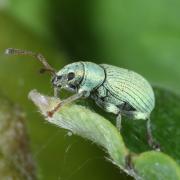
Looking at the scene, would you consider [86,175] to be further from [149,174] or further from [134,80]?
[149,174]

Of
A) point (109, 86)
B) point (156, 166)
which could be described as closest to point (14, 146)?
point (109, 86)

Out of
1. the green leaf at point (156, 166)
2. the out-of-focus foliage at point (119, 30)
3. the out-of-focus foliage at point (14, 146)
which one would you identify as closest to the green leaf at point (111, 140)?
the green leaf at point (156, 166)

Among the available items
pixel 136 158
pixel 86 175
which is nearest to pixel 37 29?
pixel 86 175

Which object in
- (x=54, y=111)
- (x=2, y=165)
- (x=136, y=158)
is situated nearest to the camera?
(x=136, y=158)

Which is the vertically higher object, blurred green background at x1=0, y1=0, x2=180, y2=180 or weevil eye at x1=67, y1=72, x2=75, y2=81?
weevil eye at x1=67, y1=72, x2=75, y2=81

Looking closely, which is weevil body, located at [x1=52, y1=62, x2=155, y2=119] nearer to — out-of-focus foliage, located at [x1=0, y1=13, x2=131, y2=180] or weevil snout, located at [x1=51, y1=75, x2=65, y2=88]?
weevil snout, located at [x1=51, y1=75, x2=65, y2=88]

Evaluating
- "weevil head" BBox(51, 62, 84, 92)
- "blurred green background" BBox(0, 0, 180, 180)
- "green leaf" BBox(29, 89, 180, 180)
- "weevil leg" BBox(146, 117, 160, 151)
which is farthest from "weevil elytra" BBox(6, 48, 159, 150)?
"green leaf" BBox(29, 89, 180, 180)

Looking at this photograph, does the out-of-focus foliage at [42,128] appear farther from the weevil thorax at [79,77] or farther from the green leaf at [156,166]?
the green leaf at [156,166]
